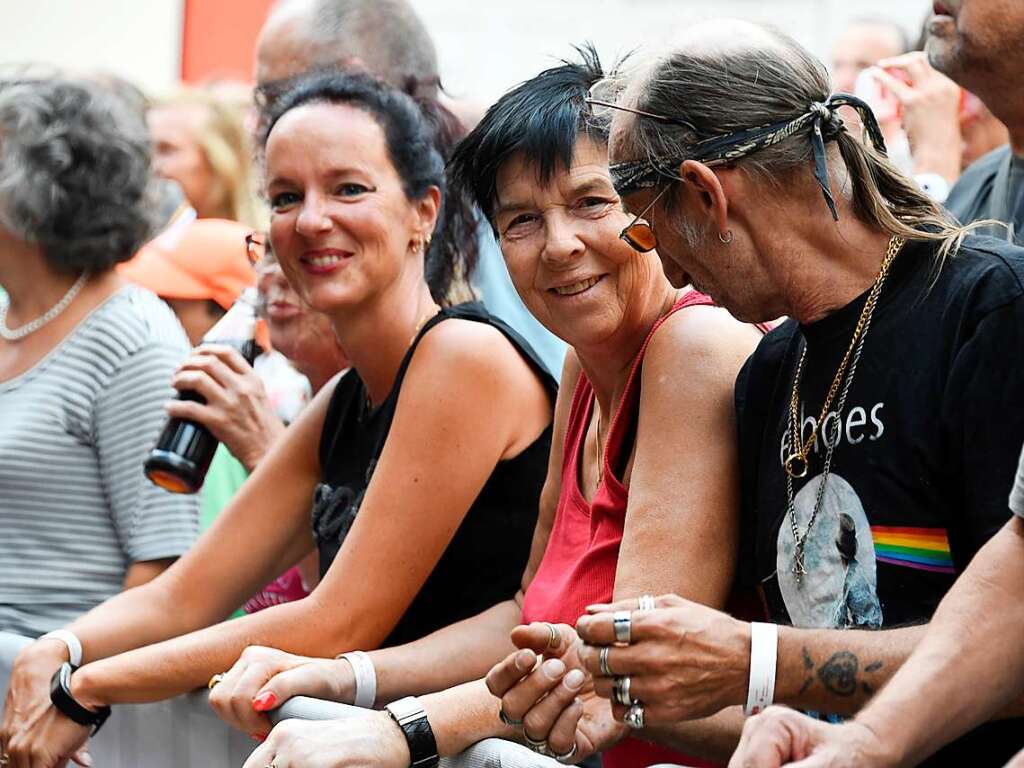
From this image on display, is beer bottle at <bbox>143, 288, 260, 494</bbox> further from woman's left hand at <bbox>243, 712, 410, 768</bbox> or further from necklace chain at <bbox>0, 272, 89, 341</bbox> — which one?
woman's left hand at <bbox>243, 712, 410, 768</bbox>

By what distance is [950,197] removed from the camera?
376cm

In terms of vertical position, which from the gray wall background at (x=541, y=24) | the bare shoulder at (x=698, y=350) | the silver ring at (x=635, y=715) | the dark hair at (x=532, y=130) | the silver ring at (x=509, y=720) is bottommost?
the gray wall background at (x=541, y=24)

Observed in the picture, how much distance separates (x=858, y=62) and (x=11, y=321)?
11.0 feet

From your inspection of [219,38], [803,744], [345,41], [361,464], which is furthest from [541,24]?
[803,744]

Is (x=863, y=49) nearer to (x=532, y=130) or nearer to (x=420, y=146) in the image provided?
(x=420, y=146)

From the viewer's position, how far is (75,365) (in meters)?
3.79

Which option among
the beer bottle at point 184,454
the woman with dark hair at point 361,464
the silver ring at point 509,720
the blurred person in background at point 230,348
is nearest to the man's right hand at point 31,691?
the woman with dark hair at point 361,464

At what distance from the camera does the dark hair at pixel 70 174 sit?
3.98 metres

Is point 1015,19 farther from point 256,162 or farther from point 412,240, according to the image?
point 256,162

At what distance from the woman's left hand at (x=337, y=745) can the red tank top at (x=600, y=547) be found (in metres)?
0.33

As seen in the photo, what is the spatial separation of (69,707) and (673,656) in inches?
63.4

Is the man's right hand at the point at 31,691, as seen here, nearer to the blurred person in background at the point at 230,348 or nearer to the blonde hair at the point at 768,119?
the blurred person in background at the point at 230,348

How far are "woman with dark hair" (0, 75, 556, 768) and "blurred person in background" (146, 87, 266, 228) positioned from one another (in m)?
2.16

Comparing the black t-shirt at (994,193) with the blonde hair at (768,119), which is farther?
the black t-shirt at (994,193)
